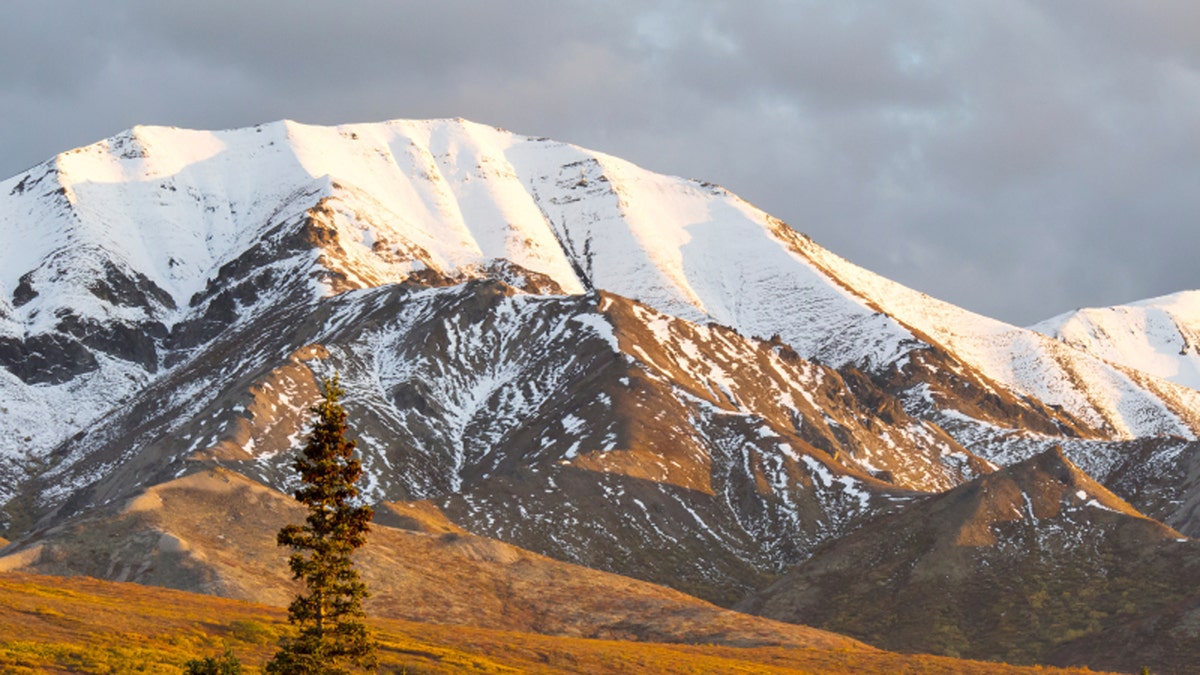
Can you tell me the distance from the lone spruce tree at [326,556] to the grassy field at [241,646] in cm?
2346

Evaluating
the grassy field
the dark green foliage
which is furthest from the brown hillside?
the dark green foliage

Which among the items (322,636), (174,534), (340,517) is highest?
(174,534)

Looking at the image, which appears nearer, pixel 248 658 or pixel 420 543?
pixel 248 658

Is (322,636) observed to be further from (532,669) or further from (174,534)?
(174,534)

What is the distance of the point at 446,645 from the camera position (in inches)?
4668

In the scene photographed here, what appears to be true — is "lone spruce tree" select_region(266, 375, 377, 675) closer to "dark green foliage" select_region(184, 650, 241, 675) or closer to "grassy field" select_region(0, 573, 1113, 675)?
"dark green foliage" select_region(184, 650, 241, 675)

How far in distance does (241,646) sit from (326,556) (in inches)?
1725

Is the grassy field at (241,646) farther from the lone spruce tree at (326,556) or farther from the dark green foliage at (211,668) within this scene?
the lone spruce tree at (326,556)

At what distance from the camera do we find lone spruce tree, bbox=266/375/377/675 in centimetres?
6150

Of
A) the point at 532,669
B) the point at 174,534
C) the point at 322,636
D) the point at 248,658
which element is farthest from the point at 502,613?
the point at 322,636

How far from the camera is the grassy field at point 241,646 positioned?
87812 millimetres

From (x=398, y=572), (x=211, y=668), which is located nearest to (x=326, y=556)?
(x=211, y=668)

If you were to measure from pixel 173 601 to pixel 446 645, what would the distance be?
79.3ft

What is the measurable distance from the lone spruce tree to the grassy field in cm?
2346
